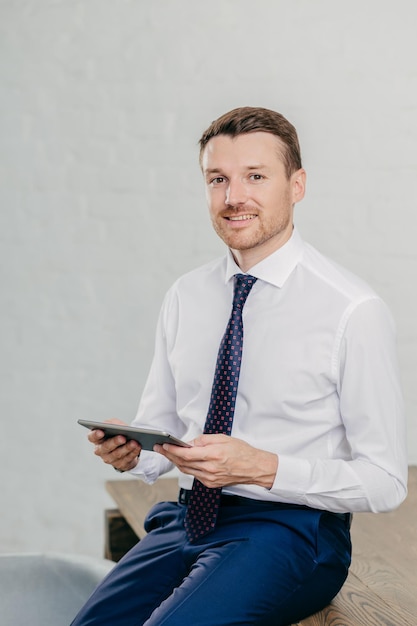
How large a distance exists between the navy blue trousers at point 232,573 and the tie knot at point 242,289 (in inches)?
15.6

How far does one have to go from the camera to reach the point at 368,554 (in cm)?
204

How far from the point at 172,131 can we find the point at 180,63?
25 cm

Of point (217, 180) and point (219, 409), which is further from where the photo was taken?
point (217, 180)

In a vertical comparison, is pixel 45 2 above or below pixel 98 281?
above

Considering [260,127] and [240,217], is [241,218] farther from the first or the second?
[260,127]

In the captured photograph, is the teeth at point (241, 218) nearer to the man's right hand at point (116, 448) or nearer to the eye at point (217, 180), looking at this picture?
the eye at point (217, 180)

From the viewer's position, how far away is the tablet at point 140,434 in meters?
1.45

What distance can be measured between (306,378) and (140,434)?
342 millimetres

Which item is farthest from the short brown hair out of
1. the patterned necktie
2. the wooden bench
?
the wooden bench

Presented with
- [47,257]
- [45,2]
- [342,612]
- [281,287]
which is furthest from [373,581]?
[45,2]

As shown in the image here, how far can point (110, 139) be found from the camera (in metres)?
3.29

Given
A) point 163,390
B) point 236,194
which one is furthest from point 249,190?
point 163,390

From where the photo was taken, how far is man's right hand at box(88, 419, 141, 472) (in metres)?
1.64

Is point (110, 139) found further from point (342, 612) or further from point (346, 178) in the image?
point (342, 612)
